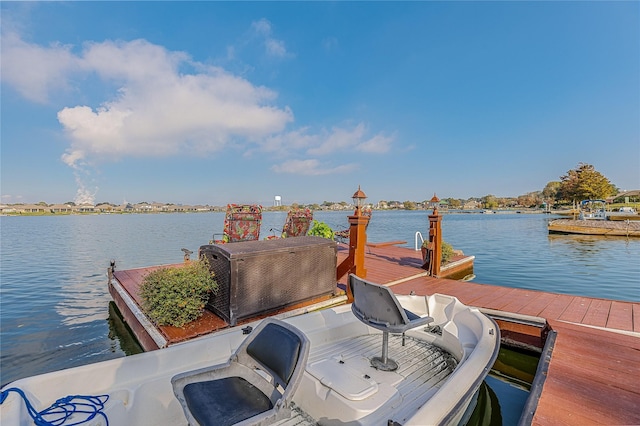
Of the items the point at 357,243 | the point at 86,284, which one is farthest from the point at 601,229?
the point at 86,284

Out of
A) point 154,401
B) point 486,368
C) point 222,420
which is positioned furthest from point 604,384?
point 154,401

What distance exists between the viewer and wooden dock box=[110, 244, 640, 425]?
6.34ft

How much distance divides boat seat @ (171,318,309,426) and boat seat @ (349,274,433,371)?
0.91 metres

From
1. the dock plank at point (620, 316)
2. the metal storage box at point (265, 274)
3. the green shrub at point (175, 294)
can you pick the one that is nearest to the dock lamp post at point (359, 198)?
the metal storage box at point (265, 274)

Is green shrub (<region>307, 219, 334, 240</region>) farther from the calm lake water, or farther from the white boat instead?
the white boat

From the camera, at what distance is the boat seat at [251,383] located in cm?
140

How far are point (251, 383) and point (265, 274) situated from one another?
195 cm

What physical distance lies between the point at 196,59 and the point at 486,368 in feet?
50.1

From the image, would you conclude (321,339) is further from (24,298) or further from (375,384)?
(24,298)

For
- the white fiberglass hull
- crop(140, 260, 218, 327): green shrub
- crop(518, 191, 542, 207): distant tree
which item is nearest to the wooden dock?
crop(140, 260, 218, 327): green shrub

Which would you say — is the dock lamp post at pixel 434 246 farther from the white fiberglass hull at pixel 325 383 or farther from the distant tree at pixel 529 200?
the distant tree at pixel 529 200

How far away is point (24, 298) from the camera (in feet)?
21.3

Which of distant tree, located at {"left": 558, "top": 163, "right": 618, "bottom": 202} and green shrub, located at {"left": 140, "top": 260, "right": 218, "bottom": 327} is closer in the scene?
green shrub, located at {"left": 140, "top": 260, "right": 218, "bottom": 327}

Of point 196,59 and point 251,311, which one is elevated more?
point 196,59
